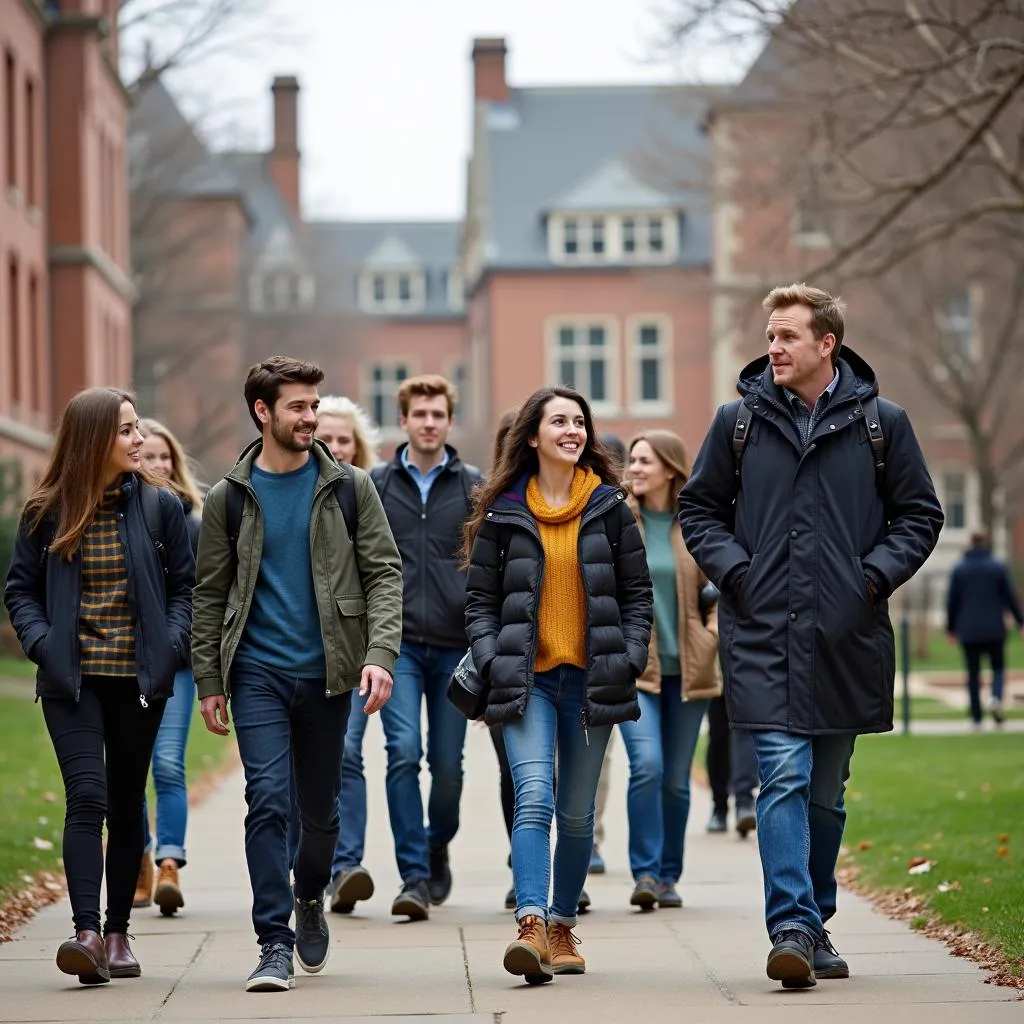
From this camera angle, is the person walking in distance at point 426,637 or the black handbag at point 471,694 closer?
the black handbag at point 471,694

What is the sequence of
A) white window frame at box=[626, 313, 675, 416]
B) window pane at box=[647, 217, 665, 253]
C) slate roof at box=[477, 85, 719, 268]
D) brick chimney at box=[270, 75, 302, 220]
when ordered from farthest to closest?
brick chimney at box=[270, 75, 302, 220] < window pane at box=[647, 217, 665, 253] < slate roof at box=[477, 85, 719, 268] < white window frame at box=[626, 313, 675, 416]

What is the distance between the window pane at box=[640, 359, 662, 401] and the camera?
64.7m

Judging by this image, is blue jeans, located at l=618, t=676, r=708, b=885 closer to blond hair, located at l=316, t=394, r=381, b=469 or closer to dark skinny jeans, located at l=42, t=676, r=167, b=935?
blond hair, located at l=316, t=394, r=381, b=469

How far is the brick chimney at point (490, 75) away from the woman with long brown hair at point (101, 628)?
209ft

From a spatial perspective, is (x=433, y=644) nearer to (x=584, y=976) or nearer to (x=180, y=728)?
(x=180, y=728)

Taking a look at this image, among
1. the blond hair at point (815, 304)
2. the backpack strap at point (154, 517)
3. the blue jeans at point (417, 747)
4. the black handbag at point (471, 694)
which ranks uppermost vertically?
the blond hair at point (815, 304)

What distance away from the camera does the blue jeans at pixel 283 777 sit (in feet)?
22.4

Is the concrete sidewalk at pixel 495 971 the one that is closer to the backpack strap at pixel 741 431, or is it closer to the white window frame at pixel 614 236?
the backpack strap at pixel 741 431

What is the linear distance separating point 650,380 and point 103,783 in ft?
191

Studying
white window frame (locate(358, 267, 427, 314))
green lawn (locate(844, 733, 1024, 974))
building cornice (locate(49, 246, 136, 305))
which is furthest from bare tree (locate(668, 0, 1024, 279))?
white window frame (locate(358, 267, 427, 314))

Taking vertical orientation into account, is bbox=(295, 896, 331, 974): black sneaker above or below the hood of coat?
below

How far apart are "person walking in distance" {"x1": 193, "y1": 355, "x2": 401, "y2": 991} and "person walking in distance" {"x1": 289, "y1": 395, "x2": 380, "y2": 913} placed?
1.24 m

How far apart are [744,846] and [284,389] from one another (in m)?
5.43

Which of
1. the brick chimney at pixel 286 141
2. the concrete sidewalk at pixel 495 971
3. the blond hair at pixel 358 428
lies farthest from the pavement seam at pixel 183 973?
the brick chimney at pixel 286 141
